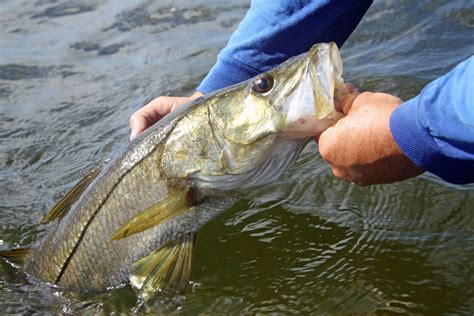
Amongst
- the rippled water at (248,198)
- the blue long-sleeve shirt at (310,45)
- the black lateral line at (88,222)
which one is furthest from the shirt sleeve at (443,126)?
the black lateral line at (88,222)

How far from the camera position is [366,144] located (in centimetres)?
254


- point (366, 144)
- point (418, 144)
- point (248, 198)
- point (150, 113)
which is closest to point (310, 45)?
point (150, 113)

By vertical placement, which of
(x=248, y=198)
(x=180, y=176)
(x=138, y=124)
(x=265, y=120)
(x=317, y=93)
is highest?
(x=317, y=93)

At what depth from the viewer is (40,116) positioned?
6.14 metres

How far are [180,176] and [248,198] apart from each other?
1.30 m

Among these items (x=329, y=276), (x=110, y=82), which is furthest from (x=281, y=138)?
(x=110, y=82)

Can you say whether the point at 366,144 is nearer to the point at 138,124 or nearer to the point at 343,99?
the point at 343,99

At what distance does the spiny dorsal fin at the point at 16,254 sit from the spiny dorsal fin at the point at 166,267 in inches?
28.2

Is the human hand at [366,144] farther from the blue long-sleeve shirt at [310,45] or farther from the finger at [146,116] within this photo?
the finger at [146,116]

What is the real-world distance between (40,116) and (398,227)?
141 inches

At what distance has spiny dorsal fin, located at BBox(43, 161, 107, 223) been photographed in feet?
11.3

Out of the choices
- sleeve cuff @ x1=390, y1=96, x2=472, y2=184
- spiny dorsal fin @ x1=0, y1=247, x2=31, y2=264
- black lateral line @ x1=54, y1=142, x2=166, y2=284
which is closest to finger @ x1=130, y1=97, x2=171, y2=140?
black lateral line @ x1=54, y1=142, x2=166, y2=284

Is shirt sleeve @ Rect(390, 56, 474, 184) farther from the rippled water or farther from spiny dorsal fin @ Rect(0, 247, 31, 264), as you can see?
spiny dorsal fin @ Rect(0, 247, 31, 264)

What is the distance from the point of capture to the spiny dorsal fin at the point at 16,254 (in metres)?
3.71
